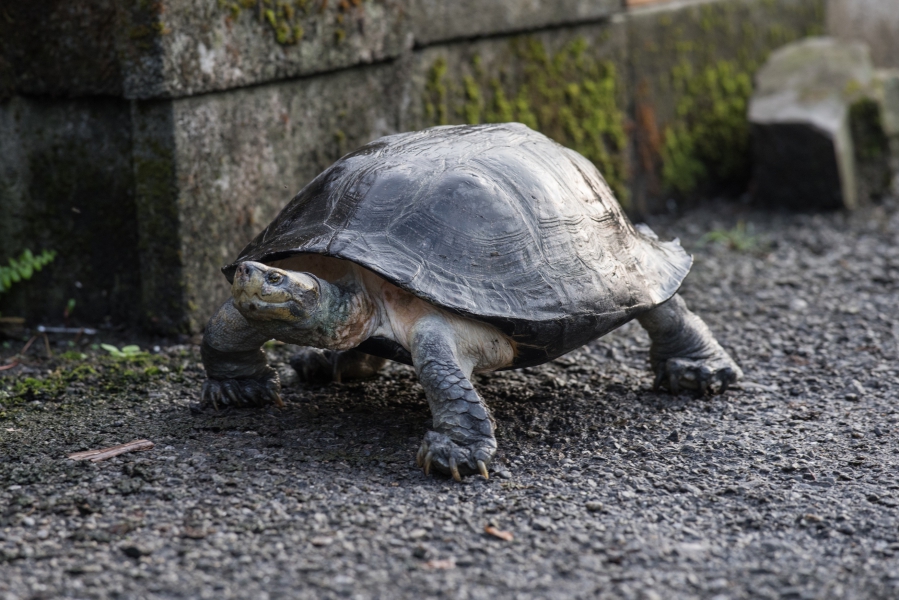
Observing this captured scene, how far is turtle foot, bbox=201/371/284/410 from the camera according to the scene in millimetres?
3688

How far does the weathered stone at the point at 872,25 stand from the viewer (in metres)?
10.5

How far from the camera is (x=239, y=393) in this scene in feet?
12.1

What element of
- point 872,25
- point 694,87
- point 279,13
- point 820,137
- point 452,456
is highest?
point 872,25

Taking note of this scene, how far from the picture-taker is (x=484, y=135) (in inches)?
148

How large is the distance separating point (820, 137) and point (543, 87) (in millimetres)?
2260

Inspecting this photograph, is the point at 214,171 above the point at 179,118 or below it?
below

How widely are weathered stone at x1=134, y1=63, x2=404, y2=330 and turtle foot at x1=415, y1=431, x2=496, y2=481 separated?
1.88 m

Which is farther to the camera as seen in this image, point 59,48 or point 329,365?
point 59,48

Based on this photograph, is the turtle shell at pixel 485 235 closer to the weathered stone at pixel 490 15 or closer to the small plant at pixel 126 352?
the small plant at pixel 126 352

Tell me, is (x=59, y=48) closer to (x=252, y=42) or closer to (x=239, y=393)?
(x=252, y=42)

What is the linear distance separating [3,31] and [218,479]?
2.63 metres

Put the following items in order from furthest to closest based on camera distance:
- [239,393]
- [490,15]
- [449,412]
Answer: [490,15] → [239,393] → [449,412]

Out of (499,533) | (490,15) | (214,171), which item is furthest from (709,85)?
(499,533)

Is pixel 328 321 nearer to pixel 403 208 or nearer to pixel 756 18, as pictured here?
pixel 403 208
